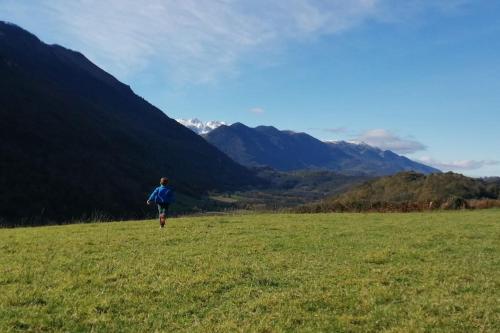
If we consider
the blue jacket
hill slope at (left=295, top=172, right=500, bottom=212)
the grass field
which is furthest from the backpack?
hill slope at (left=295, top=172, right=500, bottom=212)

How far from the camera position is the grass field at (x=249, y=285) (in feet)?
32.8

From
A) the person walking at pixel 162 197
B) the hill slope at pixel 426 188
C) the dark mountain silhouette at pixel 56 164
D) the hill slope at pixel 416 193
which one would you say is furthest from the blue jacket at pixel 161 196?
the hill slope at pixel 426 188

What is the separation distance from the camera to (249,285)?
42.6ft

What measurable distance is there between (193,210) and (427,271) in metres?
126

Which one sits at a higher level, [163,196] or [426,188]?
[426,188]

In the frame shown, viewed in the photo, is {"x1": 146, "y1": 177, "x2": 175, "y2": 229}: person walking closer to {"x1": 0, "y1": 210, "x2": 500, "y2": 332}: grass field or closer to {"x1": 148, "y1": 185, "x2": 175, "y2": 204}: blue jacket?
{"x1": 148, "y1": 185, "x2": 175, "y2": 204}: blue jacket

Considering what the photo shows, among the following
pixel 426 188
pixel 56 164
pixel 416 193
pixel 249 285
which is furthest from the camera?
pixel 56 164

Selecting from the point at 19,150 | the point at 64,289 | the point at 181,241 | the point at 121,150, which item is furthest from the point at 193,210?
the point at 64,289

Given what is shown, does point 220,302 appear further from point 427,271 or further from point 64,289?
point 427,271

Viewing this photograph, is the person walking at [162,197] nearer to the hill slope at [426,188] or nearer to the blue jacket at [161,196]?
the blue jacket at [161,196]

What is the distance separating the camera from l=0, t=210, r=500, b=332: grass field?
1001 cm

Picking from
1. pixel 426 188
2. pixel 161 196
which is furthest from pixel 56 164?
pixel 161 196

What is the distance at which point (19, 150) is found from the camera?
112m

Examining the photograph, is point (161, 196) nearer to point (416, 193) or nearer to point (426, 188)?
point (416, 193)
